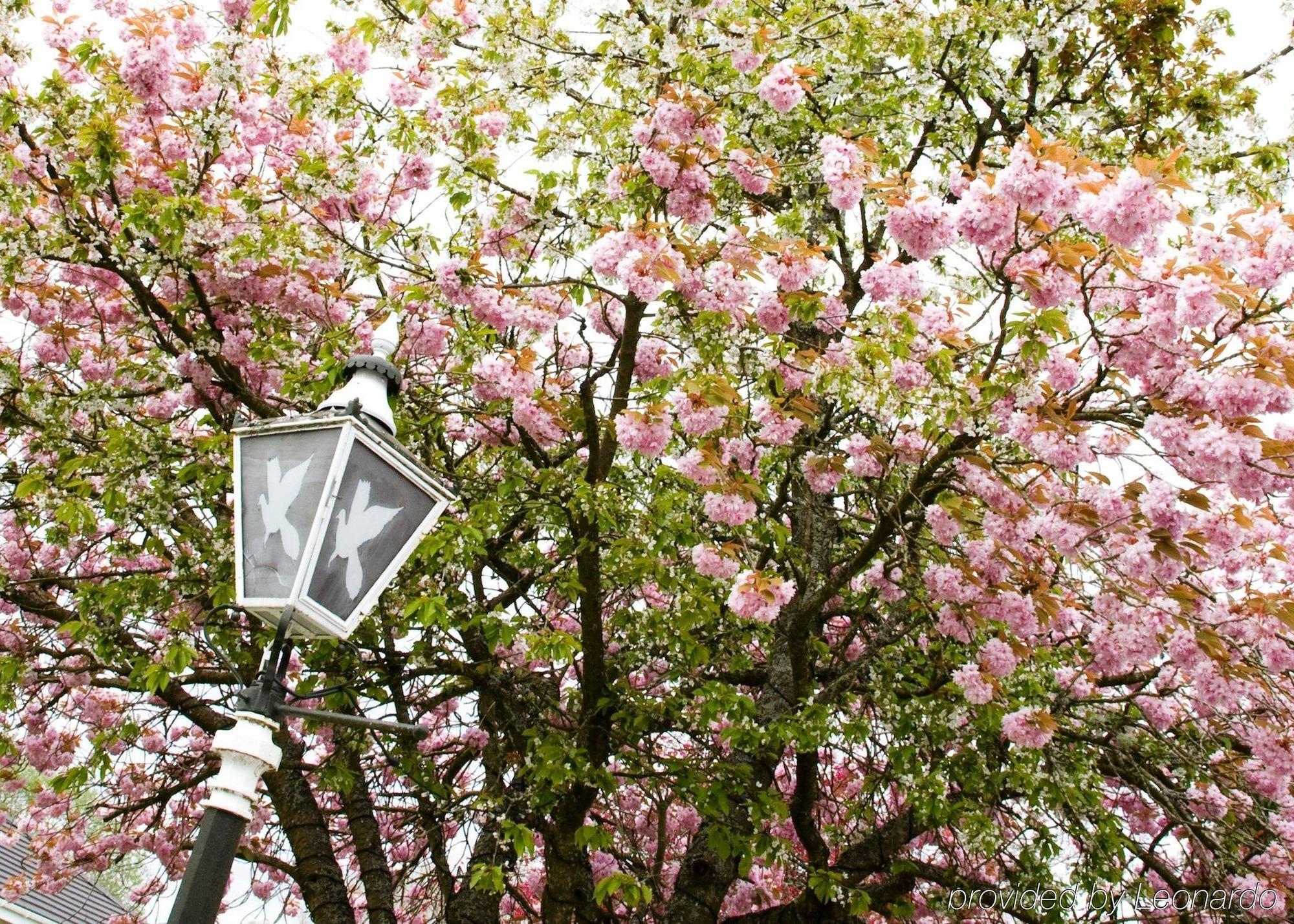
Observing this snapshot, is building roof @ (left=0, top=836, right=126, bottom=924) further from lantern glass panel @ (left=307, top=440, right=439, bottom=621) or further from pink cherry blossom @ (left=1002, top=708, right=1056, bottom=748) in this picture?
lantern glass panel @ (left=307, top=440, right=439, bottom=621)

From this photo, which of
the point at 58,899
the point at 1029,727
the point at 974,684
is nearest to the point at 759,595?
the point at 974,684

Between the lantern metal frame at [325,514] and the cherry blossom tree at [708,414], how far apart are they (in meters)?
2.17

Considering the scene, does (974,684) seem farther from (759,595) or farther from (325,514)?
(325,514)

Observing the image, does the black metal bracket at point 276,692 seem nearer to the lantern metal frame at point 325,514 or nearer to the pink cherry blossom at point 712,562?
the lantern metal frame at point 325,514

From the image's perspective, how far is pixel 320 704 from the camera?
18.1 feet

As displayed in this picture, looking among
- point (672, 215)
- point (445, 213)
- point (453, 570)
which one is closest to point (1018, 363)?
point (672, 215)

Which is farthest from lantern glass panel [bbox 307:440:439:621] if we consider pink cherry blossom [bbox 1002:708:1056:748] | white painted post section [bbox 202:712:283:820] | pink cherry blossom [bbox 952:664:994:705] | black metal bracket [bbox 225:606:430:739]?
pink cherry blossom [bbox 1002:708:1056:748]

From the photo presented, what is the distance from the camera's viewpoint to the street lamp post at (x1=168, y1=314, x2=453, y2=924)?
Answer: 2080 mm

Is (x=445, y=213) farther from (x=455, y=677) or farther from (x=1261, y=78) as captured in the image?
(x=1261, y=78)

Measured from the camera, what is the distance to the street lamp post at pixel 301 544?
81.9 inches

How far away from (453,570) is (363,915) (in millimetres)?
6379

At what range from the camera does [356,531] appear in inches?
89.5

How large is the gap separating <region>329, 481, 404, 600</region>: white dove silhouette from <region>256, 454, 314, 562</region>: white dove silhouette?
94 mm

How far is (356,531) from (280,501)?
18 centimetres
